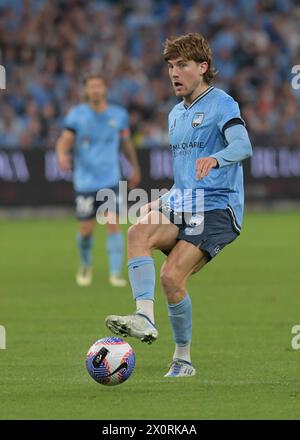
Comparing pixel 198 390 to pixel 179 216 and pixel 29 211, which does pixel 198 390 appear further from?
pixel 29 211

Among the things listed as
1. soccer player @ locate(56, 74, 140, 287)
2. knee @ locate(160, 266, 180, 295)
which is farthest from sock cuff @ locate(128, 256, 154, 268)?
soccer player @ locate(56, 74, 140, 287)

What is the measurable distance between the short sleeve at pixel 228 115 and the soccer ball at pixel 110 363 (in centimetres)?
158

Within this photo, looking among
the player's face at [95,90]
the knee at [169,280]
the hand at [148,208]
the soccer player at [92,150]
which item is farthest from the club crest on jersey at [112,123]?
the knee at [169,280]

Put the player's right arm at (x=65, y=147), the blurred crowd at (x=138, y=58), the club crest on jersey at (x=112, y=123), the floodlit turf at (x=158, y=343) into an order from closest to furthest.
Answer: the floodlit turf at (x=158, y=343) → the player's right arm at (x=65, y=147) → the club crest on jersey at (x=112, y=123) → the blurred crowd at (x=138, y=58)

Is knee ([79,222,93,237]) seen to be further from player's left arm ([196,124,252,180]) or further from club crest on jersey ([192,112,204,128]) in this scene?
player's left arm ([196,124,252,180])

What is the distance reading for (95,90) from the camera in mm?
14602

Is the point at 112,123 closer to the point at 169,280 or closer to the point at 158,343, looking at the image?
the point at 158,343

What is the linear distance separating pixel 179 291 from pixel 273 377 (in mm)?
868

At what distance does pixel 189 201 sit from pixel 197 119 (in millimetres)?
547

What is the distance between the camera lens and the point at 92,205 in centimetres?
1460

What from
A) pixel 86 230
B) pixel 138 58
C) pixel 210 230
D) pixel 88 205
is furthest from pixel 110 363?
pixel 138 58

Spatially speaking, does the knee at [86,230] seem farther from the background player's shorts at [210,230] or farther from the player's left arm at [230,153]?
the player's left arm at [230,153]

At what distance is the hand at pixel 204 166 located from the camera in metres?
7.22
